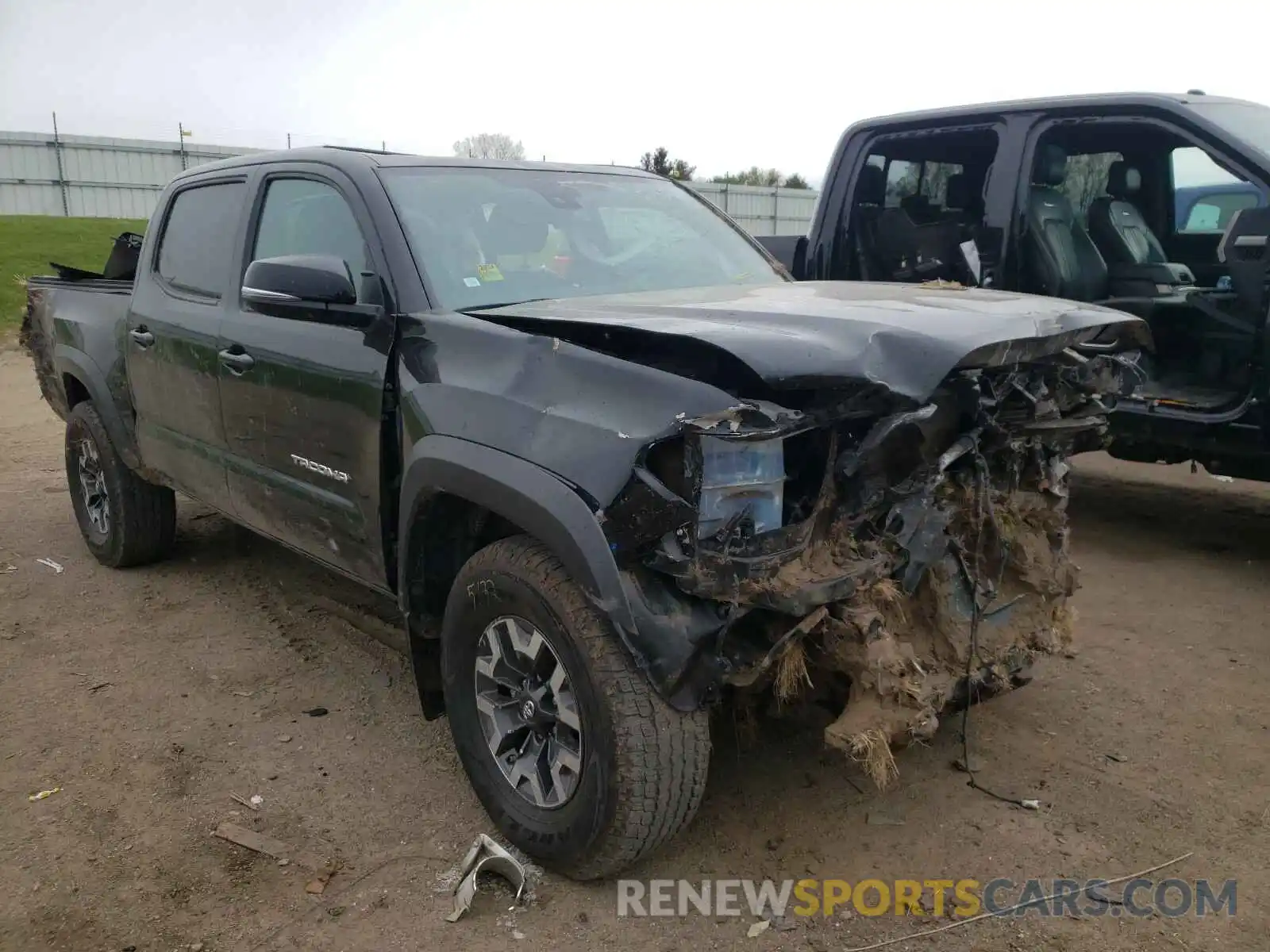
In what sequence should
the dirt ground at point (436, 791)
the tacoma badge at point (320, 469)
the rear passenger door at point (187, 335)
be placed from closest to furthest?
1. the dirt ground at point (436, 791)
2. the tacoma badge at point (320, 469)
3. the rear passenger door at point (187, 335)

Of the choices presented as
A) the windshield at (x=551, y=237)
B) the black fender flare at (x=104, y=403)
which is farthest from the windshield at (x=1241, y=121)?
the black fender flare at (x=104, y=403)

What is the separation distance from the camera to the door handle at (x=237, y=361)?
147 inches

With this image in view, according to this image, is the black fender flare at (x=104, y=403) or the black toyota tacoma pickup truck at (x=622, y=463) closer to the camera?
the black toyota tacoma pickup truck at (x=622, y=463)

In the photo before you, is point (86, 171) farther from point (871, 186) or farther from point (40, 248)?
point (871, 186)

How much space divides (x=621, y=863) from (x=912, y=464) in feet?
4.11

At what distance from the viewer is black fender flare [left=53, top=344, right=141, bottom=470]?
16.1ft

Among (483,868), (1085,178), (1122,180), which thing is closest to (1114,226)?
(1085,178)

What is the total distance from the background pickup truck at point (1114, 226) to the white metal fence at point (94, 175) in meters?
19.3

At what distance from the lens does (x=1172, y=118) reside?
15.7 feet

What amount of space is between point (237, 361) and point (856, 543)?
2.49 meters

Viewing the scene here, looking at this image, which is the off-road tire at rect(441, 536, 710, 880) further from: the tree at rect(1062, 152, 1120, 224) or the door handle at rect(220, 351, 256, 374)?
the tree at rect(1062, 152, 1120, 224)

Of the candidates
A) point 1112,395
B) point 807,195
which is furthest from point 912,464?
point 807,195

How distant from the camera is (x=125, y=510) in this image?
5164 mm

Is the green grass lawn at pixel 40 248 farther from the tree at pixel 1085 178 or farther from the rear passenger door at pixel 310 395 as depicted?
the tree at pixel 1085 178
